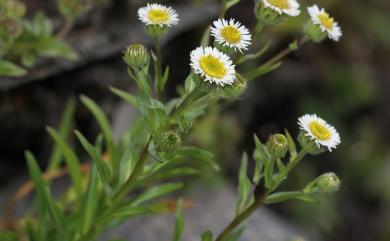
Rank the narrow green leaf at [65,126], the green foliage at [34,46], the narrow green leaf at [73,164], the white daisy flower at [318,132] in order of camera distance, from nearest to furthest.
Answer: the white daisy flower at [318,132], the narrow green leaf at [73,164], the green foliage at [34,46], the narrow green leaf at [65,126]

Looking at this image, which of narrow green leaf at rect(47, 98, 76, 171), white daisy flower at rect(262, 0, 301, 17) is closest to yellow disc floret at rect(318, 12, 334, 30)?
white daisy flower at rect(262, 0, 301, 17)

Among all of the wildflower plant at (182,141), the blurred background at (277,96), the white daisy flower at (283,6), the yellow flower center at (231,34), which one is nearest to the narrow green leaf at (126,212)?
the wildflower plant at (182,141)

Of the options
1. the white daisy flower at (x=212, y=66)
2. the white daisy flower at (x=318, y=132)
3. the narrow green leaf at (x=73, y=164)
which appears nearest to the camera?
the white daisy flower at (x=212, y=66)

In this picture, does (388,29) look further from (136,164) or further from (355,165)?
(136,164)

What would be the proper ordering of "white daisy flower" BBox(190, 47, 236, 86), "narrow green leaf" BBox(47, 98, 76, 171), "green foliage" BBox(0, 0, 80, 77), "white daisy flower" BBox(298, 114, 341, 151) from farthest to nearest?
"narrow green leaf" BBox(47, 98, 76, 171) → "green foliage" BBox(0, 0, 80, 77) → "white daisy flower" BBox(298, 114, 341, 151) → "white daisy flower" BBox(190, 47, 236, 86)

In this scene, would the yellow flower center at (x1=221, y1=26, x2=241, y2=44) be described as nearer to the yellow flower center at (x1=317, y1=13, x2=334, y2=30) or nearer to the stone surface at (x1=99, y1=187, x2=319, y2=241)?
the yellow flower center at (x1=317, y1=13, x2=334, y2=30)

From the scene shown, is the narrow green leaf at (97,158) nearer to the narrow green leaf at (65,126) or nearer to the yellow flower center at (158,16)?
the yellow flower center at (158,16)

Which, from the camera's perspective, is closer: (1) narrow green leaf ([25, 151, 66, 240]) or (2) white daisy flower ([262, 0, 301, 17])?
(2) white daisy flower ([262, 0, 301, 17])
